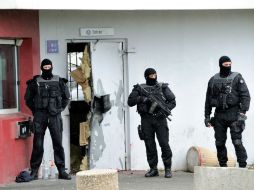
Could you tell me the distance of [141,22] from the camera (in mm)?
12031

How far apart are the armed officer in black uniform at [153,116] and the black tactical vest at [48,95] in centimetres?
123

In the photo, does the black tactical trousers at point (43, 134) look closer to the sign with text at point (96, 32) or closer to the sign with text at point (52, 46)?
the sign with text at point (52, 46)

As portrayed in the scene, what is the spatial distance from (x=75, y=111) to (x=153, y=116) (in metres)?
1.84

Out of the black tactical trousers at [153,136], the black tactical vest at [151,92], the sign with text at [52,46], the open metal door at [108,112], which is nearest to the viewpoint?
the black tactical vest at [151,92]

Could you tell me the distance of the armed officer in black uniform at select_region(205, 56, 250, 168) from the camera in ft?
33.8

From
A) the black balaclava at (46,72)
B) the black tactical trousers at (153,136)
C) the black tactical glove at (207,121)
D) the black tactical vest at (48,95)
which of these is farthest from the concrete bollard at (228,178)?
the black balaclava at (46,72)

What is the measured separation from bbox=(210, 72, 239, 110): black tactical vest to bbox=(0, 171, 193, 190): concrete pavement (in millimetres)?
1391

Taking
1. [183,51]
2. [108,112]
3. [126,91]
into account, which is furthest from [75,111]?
[183,51]

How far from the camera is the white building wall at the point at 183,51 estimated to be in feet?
39.3

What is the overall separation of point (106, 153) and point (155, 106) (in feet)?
5.25

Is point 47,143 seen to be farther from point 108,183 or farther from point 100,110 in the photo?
point 108,183

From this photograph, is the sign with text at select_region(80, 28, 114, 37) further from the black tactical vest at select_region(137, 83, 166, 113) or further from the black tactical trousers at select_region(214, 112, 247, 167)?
the black tactical trousers at select_region(214, 112, 247, 167)

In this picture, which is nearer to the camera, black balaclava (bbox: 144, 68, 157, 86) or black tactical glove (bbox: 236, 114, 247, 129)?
black tactical glove (bbox: 236, 114, 247, 129)

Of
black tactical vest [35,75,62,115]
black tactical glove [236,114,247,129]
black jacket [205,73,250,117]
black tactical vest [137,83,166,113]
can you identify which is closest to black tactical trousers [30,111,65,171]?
black tactical vest [35,75,62,115]
